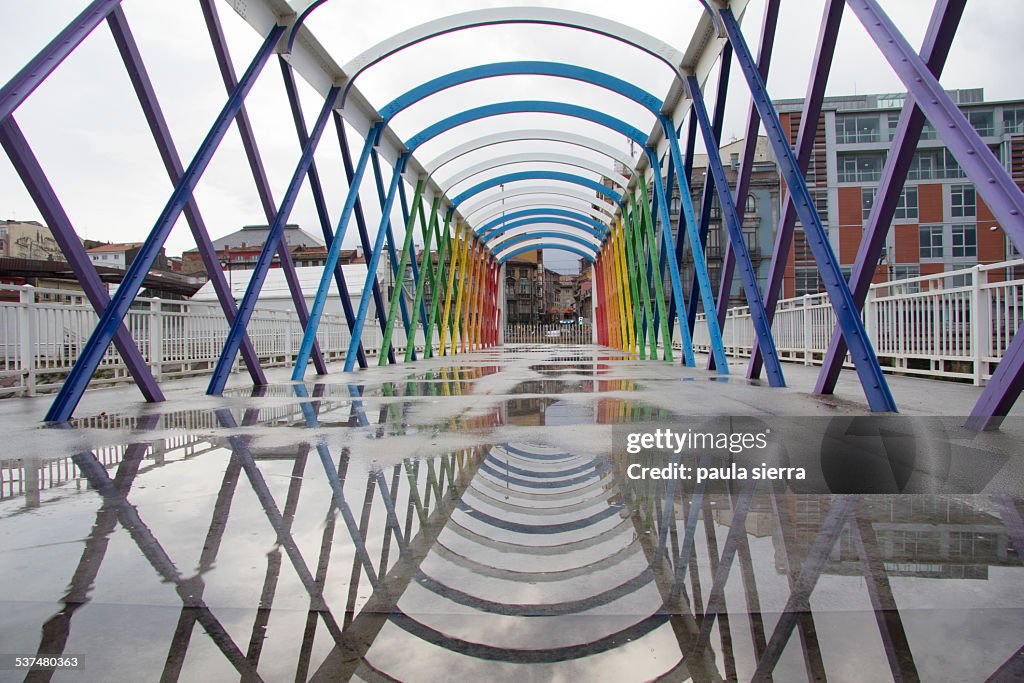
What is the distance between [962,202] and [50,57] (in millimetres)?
54720

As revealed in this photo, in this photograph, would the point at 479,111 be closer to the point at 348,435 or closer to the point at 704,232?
the point at 704,232

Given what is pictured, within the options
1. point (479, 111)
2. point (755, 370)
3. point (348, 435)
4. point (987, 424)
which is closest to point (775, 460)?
point (987, 424)

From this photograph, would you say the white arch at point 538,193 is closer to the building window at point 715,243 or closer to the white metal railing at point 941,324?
the white metal railing at point 941,324

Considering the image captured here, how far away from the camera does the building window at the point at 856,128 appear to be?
1933 inches

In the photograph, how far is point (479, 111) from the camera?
1650 centimetres

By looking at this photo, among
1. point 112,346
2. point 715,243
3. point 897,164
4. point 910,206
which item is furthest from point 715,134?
point 910,206

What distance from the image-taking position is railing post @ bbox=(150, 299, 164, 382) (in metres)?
11.1

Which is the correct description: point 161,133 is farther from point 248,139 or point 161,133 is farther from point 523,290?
point 523,290

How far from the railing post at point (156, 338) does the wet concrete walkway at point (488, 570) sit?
24.0ft

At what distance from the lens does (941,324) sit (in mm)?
9578

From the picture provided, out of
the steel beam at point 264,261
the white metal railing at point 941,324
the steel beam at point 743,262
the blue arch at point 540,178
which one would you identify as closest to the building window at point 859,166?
the blue arch at point 540,178

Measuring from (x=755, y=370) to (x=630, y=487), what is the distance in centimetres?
759

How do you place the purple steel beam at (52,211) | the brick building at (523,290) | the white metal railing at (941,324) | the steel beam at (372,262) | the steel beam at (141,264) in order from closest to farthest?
the purple steel beam at (52,211) → the steel beam at (141,264) → the white metal railing at (941,324) → the steel beam at (372,262) → the brick building at (523,290)

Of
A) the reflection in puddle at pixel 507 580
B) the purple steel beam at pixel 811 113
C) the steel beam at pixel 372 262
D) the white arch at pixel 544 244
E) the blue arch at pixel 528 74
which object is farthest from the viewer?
the white arch at pixel 544 244
